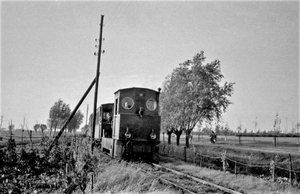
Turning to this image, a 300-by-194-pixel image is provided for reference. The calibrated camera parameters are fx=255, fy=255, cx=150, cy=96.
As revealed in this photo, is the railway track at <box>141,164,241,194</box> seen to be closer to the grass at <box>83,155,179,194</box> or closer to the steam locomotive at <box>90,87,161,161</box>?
the grass at <box>83,155,179,194</box>

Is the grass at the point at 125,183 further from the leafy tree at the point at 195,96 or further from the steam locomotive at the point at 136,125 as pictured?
the leafy tree at the point at 195,96

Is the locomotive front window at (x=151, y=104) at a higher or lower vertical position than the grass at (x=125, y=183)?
higher

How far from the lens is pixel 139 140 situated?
44.3ft

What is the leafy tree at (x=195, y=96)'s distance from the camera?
86.0ft

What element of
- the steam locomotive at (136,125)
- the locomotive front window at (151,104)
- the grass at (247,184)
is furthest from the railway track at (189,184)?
the locomotive front window at (151,104)

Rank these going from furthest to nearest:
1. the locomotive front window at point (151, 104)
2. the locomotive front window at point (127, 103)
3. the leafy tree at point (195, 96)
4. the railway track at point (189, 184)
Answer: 1. the leafy tree at point (195, 96)
2. the locomotive front window at point (151, 104)
3. the locomotive front window at point (127, 103)
4. the railway track at point (189, 184)

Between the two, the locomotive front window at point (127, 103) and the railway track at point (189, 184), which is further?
the locomotive front window at point (127, 103)

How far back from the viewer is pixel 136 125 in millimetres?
13664

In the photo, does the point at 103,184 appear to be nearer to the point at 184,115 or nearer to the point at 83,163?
the point at 83,163

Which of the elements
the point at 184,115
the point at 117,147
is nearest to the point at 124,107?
the point at 117,147

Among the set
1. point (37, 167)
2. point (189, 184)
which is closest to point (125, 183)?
point (189, 184)

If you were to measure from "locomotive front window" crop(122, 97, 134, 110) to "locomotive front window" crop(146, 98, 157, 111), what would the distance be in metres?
0.92

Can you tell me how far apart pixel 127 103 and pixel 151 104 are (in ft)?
4.55

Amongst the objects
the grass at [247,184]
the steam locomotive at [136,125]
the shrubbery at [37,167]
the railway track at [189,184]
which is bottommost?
the grass at [247,184]
